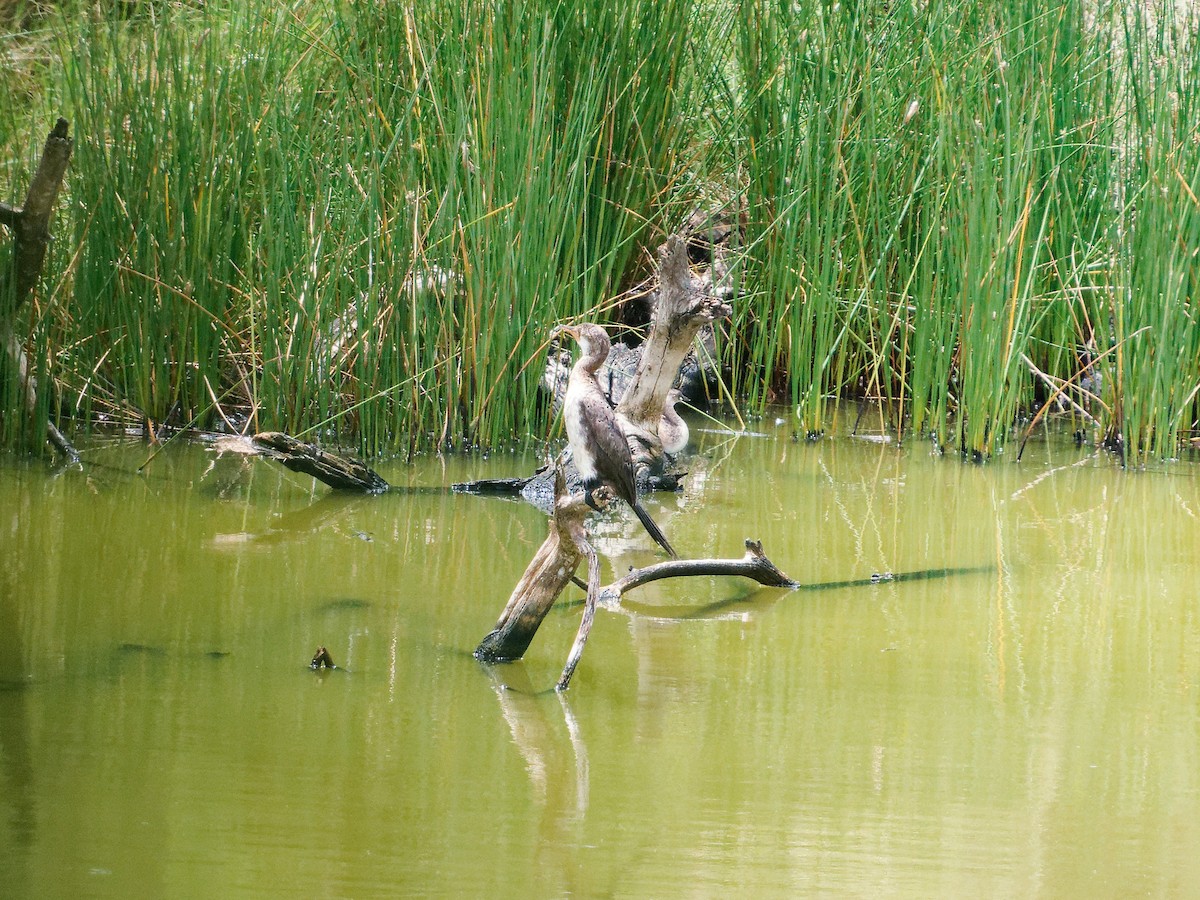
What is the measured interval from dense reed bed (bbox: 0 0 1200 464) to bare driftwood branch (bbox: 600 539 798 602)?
1518mm

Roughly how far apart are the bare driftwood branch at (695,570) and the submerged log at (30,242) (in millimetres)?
1921

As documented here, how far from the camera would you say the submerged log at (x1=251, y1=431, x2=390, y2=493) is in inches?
138

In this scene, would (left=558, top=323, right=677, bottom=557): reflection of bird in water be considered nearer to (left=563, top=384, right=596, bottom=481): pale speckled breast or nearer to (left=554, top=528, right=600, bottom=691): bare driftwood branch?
(left=563, top=384, right=596, bottom=481): pale speckled breast

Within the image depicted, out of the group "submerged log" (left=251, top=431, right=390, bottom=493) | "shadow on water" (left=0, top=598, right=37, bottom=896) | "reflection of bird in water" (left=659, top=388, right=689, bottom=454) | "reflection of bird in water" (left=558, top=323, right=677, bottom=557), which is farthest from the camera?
"reflection of bird in water" (left=659, top=388, right=689, bottom=454)

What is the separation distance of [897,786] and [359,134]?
2817mm

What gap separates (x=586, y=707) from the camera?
2.20 metres

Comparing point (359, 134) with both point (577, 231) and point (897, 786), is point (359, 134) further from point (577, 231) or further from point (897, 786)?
point (897, 786)

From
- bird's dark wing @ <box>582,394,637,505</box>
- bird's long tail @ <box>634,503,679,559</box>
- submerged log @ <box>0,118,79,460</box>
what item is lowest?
bird's long tail @ <box>634,503,679,559</box>

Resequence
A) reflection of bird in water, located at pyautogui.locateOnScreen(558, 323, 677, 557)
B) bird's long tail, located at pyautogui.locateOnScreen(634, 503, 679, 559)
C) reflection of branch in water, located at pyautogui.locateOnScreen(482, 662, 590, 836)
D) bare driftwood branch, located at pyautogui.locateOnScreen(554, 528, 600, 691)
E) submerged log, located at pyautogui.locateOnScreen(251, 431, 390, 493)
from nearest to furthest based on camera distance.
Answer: reflection of branch in water, located at pyautogui.locateOnScreen(482, 662, 590, 836), bare driftwood branch, located at pyautogui.locateOnScreen(554, 528, 600, 691), bird's long tail, located at pyautogui.locateOnScreen(634, 503, 679, 559), reflection of bird in water, located at pyautogui.locateOnScreen(558, 323, 677, 557), submerged log, located at pyautogui.locateOnScreen(251, 431, 390, 493)

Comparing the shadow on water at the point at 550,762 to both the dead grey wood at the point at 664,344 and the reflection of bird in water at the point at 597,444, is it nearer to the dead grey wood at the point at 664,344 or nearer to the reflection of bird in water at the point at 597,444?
the reflection of bird in water at the point at 597,444

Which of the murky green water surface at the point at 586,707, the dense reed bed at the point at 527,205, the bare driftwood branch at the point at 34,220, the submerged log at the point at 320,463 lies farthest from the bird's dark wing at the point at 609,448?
the bare driftwood branch at the point at 34,220

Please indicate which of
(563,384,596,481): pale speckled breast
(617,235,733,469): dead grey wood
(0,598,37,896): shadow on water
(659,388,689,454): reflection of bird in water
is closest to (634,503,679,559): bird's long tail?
(563,384,596,481): pale speckled breast

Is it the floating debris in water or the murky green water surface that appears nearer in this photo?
the murky green water surface

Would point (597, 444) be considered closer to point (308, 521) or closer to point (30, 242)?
point (308, 521)
